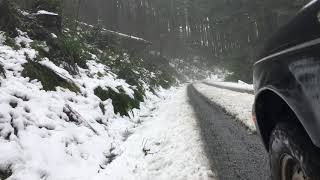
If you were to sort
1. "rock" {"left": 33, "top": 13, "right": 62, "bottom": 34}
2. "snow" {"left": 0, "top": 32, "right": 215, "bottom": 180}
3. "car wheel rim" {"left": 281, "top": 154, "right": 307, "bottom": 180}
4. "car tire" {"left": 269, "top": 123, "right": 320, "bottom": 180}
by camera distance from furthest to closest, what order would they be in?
"rock" {"left": 33, "top": 13, "right": 62, "bottom": 34} → "snow" {"left": 0, "top": 32, "right": 215, "bottom": 180} → "car wheel rim" {"left": 281, "top": 154, "right": 307, "bottom": 180} → "car tire" {"left": 269, "top": 123, "right": 320, "bottom": 180}

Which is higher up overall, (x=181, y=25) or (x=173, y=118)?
(x=173, y=118)

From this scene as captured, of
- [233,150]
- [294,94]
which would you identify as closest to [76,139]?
[233,150]

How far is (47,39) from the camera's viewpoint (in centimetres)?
A: 1064

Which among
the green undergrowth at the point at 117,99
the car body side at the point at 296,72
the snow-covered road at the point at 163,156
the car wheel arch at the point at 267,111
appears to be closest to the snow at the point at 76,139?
the snow-covered road at the point at 163,156

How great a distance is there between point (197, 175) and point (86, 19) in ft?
118

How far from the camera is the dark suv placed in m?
1.86

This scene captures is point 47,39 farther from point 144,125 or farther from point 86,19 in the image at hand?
point 86,19

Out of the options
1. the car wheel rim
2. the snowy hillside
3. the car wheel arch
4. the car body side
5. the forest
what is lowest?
the forest

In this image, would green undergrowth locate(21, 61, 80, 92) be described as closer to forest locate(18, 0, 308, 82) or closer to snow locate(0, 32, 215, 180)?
snow locate(0, 32, 215, 180)

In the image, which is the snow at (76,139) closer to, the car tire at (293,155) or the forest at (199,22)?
the car tire at (293,155)

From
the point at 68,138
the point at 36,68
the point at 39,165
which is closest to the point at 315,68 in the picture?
the point at 39,165

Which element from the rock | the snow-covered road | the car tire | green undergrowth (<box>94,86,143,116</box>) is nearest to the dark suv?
the car tire

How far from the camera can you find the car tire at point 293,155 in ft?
6.53

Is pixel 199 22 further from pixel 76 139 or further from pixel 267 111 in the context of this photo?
pixel 267 111
